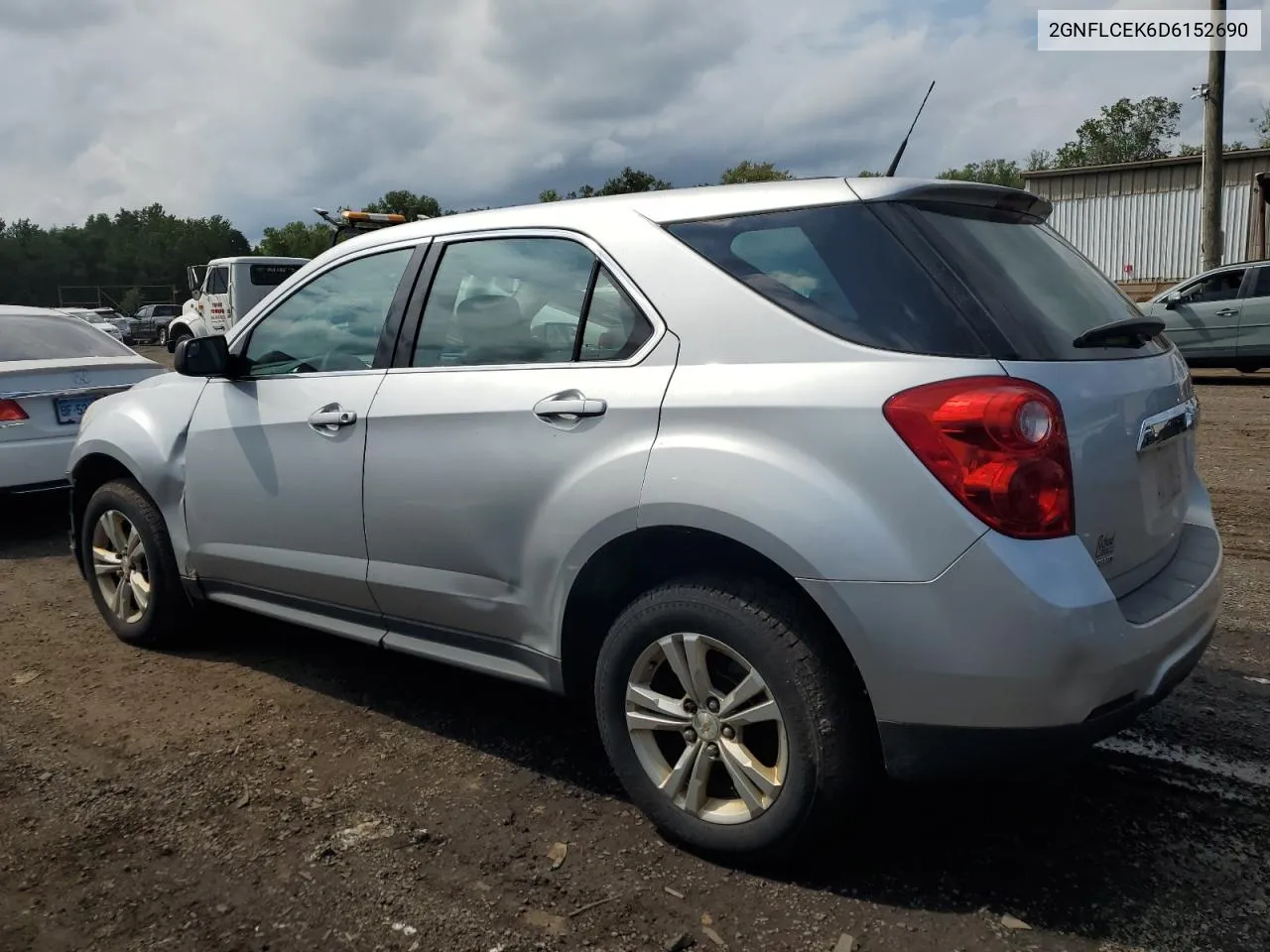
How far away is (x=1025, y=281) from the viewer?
262 cm

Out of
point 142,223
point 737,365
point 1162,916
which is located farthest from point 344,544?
point 142,223

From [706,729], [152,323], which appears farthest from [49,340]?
[152,323]

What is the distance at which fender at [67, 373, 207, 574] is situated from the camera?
13.6 feet

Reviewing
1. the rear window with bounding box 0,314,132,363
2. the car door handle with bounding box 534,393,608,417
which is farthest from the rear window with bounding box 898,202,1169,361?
the rear window with bounding box 0,314,132,363

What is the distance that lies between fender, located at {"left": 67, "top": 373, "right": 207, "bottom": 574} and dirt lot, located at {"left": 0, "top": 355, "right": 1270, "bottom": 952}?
27.8 inches

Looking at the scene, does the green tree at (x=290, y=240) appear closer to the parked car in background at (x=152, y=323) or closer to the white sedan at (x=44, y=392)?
the parked car in background at (x=152, y=323)

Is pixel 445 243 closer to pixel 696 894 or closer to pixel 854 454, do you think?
pixel 854 454

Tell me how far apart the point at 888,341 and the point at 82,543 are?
3.91 meters

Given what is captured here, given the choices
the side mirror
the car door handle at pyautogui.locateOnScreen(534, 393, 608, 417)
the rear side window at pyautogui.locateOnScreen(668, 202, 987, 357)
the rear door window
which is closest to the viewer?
the rear side window at pyautogui.locateOnScreen(668, 202, 987, 357)

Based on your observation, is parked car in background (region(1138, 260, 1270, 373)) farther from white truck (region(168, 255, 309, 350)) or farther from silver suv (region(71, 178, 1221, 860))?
white truck (region(168, 255, 309, 350))

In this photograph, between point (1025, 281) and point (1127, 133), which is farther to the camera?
point (1127, 133)

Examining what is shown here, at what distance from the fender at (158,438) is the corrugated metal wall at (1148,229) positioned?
22797 millimetres

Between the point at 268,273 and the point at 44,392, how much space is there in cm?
1653

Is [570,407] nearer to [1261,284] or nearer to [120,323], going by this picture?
[1261,284]
